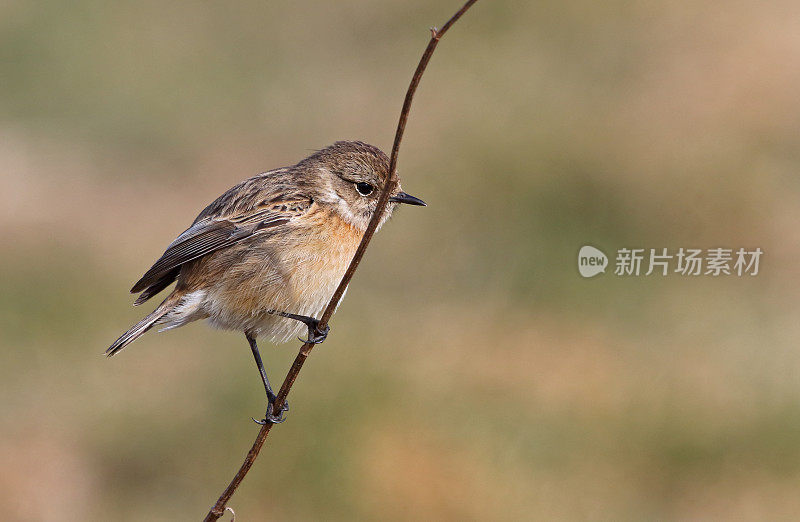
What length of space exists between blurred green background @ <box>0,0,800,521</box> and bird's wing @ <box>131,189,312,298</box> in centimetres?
271

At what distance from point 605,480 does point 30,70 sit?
1093 cm

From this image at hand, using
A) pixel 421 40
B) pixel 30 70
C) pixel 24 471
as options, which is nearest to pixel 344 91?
pixel 421 40

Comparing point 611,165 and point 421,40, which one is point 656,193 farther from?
point 421,40

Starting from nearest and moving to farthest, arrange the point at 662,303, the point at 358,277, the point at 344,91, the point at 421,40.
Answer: the point at 662,303 < the point at 358,277 < the point at 344,91 < the point at 421,40

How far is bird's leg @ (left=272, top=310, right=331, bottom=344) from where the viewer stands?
4115 millimetres

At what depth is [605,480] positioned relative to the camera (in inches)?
309

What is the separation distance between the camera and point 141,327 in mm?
4711

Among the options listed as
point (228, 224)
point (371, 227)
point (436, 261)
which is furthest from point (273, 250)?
point (436, 261)

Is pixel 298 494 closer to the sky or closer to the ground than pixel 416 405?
closer to the ground

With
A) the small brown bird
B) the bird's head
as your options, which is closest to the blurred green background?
the small brown bird

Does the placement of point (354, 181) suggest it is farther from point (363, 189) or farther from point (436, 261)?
point (436, 261)

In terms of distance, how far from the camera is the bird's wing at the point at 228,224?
4.97m

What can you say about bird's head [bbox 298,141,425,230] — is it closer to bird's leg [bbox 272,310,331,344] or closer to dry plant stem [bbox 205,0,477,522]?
bird's leg [bbox 272,310,331,344]

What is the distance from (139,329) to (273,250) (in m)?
0.74
